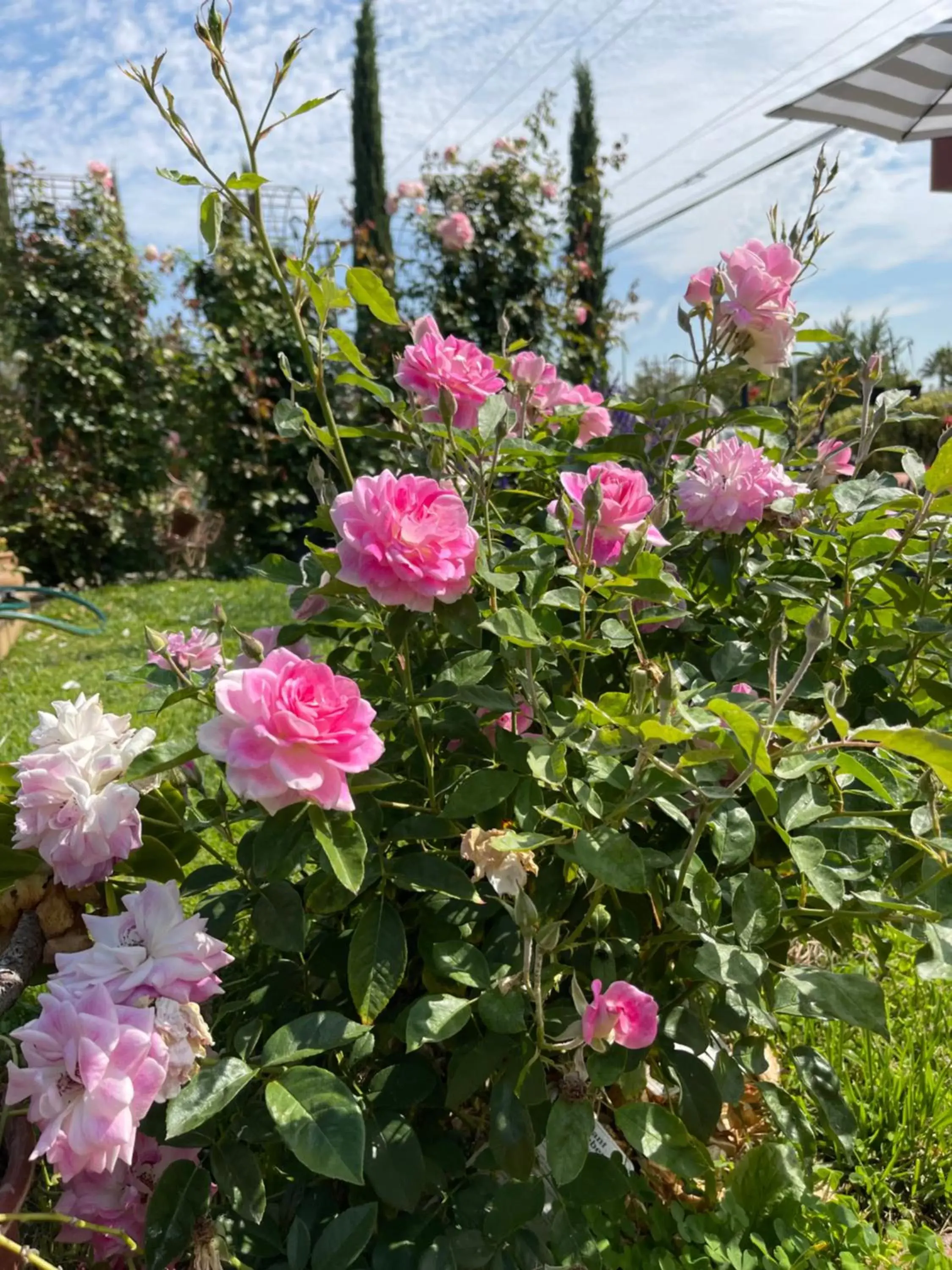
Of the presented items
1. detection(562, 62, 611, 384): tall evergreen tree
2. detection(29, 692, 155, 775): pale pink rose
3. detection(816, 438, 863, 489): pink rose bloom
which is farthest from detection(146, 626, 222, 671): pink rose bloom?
detection(562, 62, 611, 384): tall evergreen tree

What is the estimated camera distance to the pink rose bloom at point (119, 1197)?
84 centimetres

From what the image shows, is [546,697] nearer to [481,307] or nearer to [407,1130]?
[407,1130]

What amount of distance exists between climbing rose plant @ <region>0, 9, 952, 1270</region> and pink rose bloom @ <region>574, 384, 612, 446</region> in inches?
4.8

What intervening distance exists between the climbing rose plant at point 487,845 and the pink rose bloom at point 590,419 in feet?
0.40

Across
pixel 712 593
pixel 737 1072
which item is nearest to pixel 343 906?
pixel 737 1072

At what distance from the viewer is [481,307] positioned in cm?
721

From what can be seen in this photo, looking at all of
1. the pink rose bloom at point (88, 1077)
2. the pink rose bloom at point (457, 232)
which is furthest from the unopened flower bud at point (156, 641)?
the pink rose bloom at point (457, 232)

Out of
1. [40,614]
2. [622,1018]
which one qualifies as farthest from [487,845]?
[40,614]

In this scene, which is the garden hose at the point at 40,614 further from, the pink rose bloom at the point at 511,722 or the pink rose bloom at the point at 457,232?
the pink rose bloom at the point at 457,232

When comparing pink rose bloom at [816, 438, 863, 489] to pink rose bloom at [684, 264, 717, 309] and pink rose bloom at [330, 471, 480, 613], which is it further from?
pink rose bloom at [330, 471, 480, 613]

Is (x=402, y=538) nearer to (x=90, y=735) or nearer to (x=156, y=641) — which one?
(x=156, y=641)

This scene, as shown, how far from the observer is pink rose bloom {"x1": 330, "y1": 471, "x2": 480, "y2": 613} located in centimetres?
81

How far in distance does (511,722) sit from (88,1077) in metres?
0.53

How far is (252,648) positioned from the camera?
825 mm
